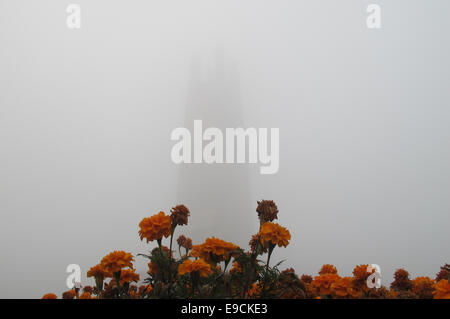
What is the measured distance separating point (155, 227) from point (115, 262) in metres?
0.10

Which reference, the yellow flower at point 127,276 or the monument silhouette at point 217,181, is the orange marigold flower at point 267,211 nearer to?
the yellow flower at point 127,276

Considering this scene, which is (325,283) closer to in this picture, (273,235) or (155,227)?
(273,235)

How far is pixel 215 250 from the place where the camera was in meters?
0.58

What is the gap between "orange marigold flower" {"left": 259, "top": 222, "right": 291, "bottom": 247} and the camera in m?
0.57

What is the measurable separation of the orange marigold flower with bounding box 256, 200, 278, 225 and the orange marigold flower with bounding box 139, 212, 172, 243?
0.66 ft

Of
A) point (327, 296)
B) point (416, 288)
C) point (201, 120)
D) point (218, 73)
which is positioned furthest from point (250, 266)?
point (218, 73)

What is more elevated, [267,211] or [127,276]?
[267,211]

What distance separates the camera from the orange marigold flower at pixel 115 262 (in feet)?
1.94

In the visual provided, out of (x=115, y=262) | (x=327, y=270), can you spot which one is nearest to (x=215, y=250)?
(x=115, y=262)

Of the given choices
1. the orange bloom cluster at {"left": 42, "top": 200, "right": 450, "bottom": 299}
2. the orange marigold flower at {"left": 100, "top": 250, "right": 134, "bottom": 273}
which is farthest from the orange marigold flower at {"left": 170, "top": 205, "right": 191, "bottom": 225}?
the orange marigold flower at {"left": 100, "top": 250, "right": 134, "bottom": 273}

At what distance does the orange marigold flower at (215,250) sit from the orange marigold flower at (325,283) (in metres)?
0.21

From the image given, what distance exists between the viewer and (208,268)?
0.54 meters

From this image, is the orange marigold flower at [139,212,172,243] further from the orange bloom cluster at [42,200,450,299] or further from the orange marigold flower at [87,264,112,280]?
the orange marigold flower at [87,264,112,280]

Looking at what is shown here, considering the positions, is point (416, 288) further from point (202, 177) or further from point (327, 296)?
point (202, 177)
